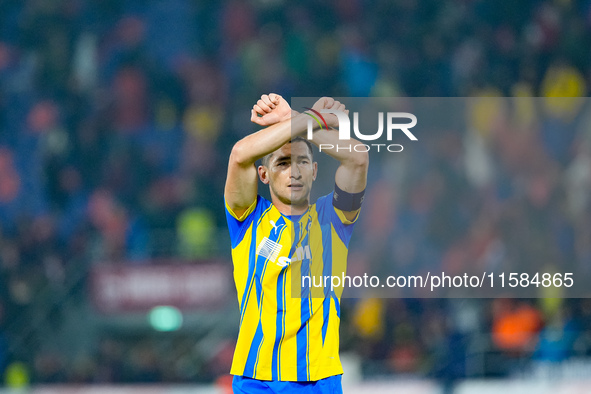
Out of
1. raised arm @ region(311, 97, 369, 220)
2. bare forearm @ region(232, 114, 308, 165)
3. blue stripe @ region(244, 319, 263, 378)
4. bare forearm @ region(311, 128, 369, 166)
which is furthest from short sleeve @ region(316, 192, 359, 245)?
blue stripe @ region(244, 319, 263, 378)

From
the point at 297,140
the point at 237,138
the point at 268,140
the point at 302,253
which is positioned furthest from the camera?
the point at 237,138

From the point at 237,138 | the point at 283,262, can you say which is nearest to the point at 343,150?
the point at 283,262

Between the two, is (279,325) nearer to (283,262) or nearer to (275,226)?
(283,262)

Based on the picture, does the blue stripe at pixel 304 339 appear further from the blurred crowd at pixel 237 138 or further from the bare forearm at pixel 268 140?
the blurred crowd at pixel 237 138

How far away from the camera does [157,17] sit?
465 inches

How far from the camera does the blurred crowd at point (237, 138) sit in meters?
6.20

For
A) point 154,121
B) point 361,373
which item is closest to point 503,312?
point 361,373

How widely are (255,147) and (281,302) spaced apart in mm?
706

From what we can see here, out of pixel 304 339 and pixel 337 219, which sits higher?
pixel 337 219

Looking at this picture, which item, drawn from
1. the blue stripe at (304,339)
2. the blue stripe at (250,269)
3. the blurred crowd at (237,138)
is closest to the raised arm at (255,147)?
the blue stripe at (250,269)

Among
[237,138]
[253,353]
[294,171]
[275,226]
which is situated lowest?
[253,353]

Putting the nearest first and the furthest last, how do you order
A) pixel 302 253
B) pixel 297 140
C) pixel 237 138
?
pixel 297 140 → pixel 302 253 → pixel 237 138

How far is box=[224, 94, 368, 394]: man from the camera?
139 inches

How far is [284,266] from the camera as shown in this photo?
11.6ft
